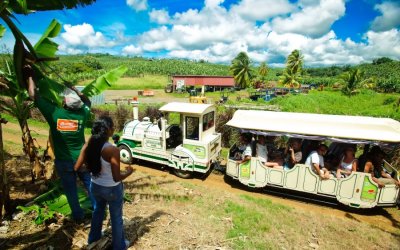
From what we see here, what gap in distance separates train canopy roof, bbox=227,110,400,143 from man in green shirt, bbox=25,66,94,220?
464 centimetres

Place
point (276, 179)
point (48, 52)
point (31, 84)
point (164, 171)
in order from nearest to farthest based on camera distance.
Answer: point (31, 84)
point (48, 52)
point (276, 179)
point (164, 171)

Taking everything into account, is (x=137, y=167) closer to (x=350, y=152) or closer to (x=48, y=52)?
(x=48, y=52)

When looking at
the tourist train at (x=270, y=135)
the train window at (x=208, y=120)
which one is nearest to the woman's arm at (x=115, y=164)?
the tourist train at (x=270, y=135)

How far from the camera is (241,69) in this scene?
53031 millimetres

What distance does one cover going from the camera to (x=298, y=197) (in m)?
7.44

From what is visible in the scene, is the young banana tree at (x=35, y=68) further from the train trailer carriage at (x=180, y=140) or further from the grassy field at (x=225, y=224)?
the train trailer carriage at (x=180, y=140)

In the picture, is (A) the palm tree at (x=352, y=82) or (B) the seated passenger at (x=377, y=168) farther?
(A) the palm tree at (x=352, y=82)

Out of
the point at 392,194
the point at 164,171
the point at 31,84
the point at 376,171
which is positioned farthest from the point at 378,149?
the point at 31,84

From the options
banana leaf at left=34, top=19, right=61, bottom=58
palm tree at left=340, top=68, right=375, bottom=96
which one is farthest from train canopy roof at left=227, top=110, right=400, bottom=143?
palm tree at left=340, top=68, right=375, bottom=96

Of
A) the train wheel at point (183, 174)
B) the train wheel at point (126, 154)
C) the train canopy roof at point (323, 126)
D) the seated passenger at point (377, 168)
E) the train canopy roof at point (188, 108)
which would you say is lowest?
the train wheel at point (183, 174)

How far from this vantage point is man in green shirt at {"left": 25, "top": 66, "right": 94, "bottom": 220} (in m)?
3.76

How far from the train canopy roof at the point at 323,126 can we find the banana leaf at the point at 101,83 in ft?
11.9

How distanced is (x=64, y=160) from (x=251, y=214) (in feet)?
14.0

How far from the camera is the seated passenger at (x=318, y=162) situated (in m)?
6.79
